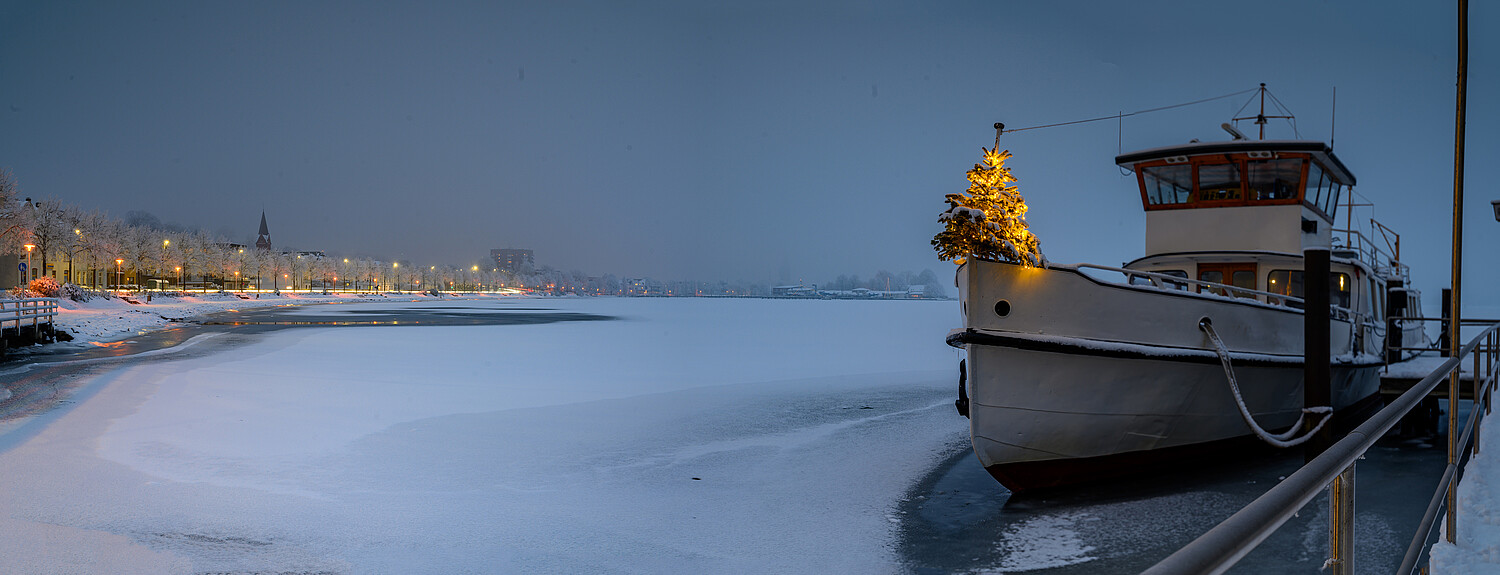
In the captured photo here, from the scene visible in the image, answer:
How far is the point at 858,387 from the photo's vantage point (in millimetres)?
19031

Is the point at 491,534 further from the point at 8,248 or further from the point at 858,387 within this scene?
the point at 8,248

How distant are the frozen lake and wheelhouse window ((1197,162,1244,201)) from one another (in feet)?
13.6

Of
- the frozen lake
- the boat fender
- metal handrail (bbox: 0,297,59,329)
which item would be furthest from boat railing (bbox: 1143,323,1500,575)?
metal handrail (bbox: 0,297,59,329)

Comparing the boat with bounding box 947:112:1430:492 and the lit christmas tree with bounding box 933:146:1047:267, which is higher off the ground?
the lit christmas tree with bounding box 933:146:1047:267

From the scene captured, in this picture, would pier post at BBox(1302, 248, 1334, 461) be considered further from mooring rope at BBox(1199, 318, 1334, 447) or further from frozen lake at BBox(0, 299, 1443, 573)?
frozen lake at BBox(0, 299, 1443, 573)

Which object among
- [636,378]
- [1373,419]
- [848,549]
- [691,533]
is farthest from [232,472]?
[636,378]

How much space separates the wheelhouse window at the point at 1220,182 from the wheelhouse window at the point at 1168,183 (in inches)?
6.8

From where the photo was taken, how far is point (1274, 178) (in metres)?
13.1

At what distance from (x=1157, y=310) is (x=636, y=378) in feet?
42.7

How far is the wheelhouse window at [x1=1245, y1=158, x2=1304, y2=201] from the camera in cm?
1292

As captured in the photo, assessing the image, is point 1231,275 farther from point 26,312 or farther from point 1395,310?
point 26,312

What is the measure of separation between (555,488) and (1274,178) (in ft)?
36.6

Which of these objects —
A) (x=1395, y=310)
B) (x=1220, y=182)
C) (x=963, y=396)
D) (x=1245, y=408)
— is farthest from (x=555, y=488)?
(x=1395, y=310)

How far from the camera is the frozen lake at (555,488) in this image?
678cm
